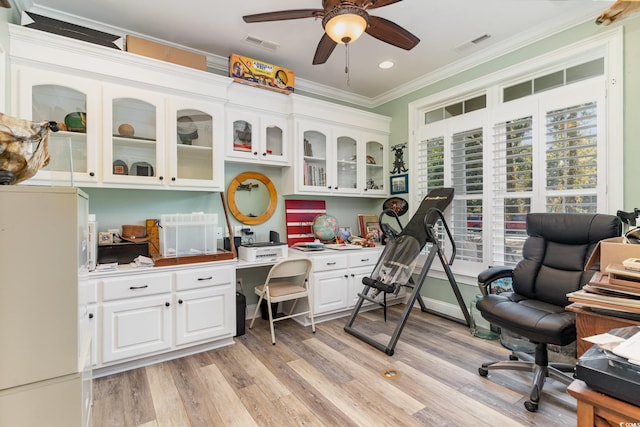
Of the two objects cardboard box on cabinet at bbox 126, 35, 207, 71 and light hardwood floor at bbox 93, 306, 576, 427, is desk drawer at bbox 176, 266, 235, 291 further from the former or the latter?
cardboard box on cabinet at bbox 126, 35, 207, 71

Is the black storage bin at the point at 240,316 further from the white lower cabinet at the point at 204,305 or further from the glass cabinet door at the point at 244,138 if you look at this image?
the glass cabinet door at the point at 244,138

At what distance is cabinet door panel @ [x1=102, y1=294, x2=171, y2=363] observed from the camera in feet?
7.41

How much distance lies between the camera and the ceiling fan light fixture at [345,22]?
180 centimetres

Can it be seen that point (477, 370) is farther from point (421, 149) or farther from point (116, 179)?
point (116, 179)

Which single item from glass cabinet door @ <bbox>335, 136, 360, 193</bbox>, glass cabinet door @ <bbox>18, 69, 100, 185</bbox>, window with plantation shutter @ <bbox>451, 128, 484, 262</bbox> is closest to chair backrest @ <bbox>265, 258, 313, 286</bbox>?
glass cabinet door @ <bbox>335, 136, 360, 193</bbox>

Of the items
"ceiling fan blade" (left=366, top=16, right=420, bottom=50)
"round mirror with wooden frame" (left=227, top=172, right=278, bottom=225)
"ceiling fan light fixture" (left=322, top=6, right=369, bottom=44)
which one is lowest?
"round mirror with wooden frame" (left=227, top=172, right=278, bottom=225)

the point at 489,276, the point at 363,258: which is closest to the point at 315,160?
the point at 363,258

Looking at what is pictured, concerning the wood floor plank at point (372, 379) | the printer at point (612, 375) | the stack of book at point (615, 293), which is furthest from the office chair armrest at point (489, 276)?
the printer at point (612, 375)

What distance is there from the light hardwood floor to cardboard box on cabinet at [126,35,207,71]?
2587 mm

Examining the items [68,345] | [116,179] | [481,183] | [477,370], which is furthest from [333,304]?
[68,345]

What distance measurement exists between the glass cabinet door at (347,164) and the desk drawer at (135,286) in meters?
2.17

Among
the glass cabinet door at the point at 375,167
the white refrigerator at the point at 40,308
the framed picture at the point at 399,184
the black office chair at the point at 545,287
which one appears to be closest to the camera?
the white refrigerator at the point at 40,308

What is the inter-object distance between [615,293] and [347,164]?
2.89 meters

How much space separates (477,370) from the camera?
2338mm
